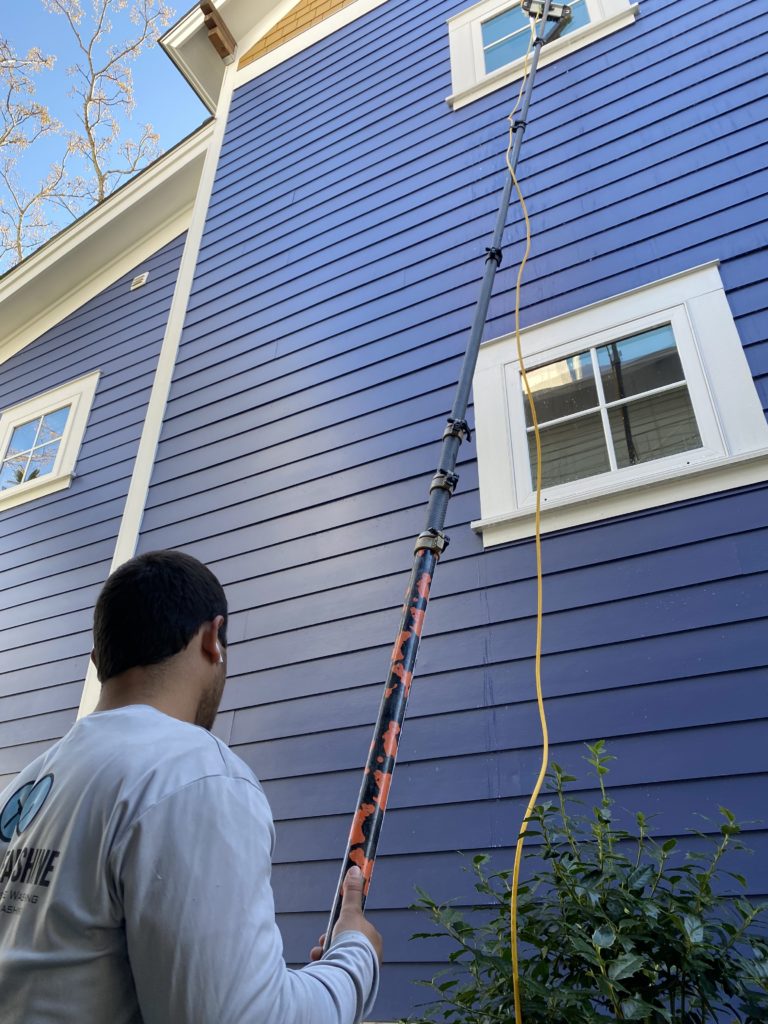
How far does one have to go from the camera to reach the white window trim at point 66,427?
5.34 m

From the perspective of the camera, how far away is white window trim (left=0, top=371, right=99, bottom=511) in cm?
534

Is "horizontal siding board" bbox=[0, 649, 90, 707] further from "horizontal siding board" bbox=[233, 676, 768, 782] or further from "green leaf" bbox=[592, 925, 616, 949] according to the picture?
"green leaf" bbox=[592, 925, 616, 949]

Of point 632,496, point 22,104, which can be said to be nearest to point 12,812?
point 632,496

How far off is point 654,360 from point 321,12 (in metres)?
4.72

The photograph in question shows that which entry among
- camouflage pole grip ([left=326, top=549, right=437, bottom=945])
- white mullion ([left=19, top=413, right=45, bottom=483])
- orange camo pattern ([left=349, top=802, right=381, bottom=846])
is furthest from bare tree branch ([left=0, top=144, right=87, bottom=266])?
orange camo pattern ([left=349, top=802, right=381, bottom=846])

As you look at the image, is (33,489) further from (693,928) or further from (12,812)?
(693,928)

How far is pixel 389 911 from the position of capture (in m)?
2.52

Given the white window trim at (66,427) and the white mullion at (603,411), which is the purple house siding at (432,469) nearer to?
the white mullion at (603,411)

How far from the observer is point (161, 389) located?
15.6 ft

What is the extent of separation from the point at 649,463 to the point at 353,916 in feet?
7.06

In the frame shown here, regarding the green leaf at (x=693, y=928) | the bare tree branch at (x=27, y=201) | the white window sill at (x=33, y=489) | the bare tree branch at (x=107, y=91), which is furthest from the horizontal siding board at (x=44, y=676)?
the bare tree branch at (x=107, y=91)

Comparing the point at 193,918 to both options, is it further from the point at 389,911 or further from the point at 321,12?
the point at 321,12

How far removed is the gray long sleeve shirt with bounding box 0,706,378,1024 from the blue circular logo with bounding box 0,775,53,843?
0.07 ft

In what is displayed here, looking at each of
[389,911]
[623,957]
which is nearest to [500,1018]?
[623,957]
